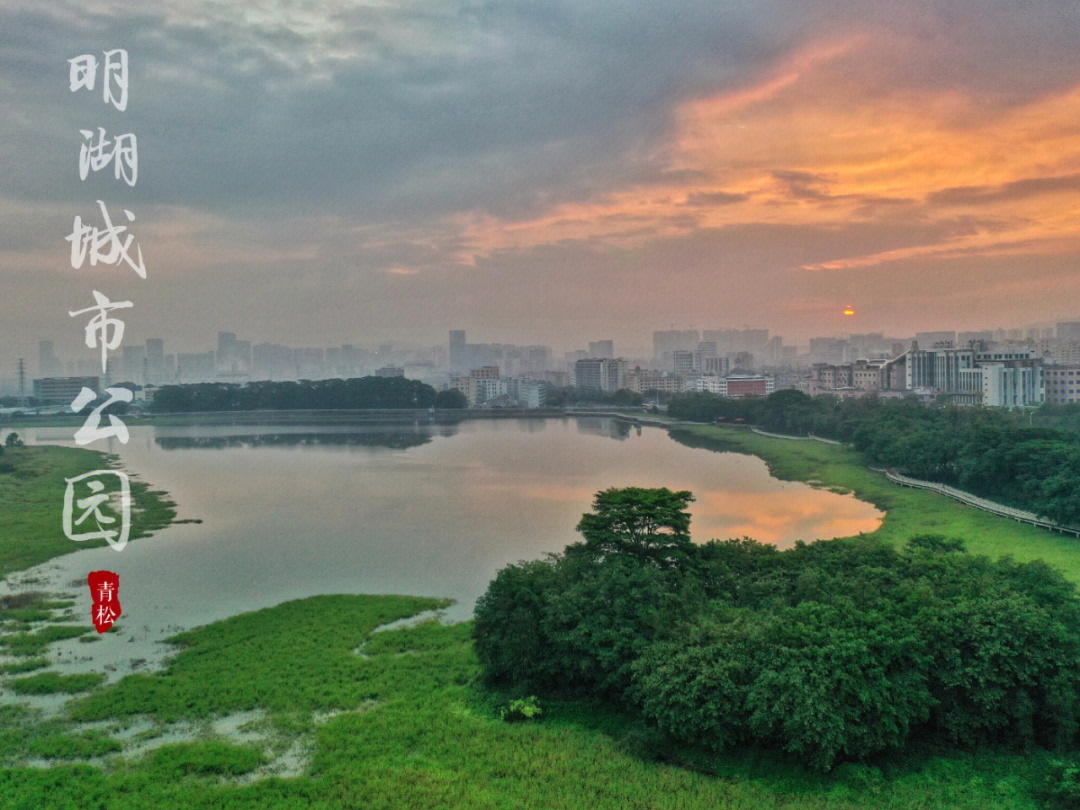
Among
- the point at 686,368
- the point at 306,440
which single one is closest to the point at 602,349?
the point at 686,368

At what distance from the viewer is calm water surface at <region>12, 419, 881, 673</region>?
6953 millimetres

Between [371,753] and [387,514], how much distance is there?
645 cm

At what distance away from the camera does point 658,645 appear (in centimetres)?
385

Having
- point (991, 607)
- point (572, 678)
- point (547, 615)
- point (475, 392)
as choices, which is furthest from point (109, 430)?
point (475, 392)

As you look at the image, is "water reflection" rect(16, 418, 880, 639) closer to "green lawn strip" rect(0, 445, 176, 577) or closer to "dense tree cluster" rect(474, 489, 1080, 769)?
"green lawn strip" rect(0, 445, 176, 577)

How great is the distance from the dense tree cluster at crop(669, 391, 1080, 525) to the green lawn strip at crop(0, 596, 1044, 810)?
5.61 meters

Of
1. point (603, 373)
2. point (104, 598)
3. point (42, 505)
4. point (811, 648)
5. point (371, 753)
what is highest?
point (603, 373)

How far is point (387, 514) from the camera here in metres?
10.1

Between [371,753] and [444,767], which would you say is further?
[371,753]

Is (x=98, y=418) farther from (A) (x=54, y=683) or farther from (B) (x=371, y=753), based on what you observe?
(B) (x=371, y=753)

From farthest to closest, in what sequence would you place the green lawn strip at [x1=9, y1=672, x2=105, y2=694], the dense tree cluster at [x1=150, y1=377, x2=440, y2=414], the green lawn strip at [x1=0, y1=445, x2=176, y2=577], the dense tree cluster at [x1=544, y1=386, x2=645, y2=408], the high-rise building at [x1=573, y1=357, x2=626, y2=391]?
the high-rise building at [x1=573, y1=357, x2=626, y2=391]
the dense tree cluster at [x1=544, y1=386, x2=645, y2=408]
the dense tree cluster at [x1=150, y1=377, x2=440, y2=414]
the green lawn strip at [x1=0, y1=445, x2=176, y2=577]
the green lawn strip at [x1=9, y1=672, x2=105, y2=694]

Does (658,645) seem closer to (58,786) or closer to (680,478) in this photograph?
(58,786)

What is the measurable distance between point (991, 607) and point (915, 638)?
0.47 metres

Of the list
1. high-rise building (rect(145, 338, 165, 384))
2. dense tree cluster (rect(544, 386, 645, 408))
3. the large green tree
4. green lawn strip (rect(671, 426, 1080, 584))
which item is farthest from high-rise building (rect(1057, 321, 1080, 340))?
high-rise building (rect(145, 338, 165, 384))
